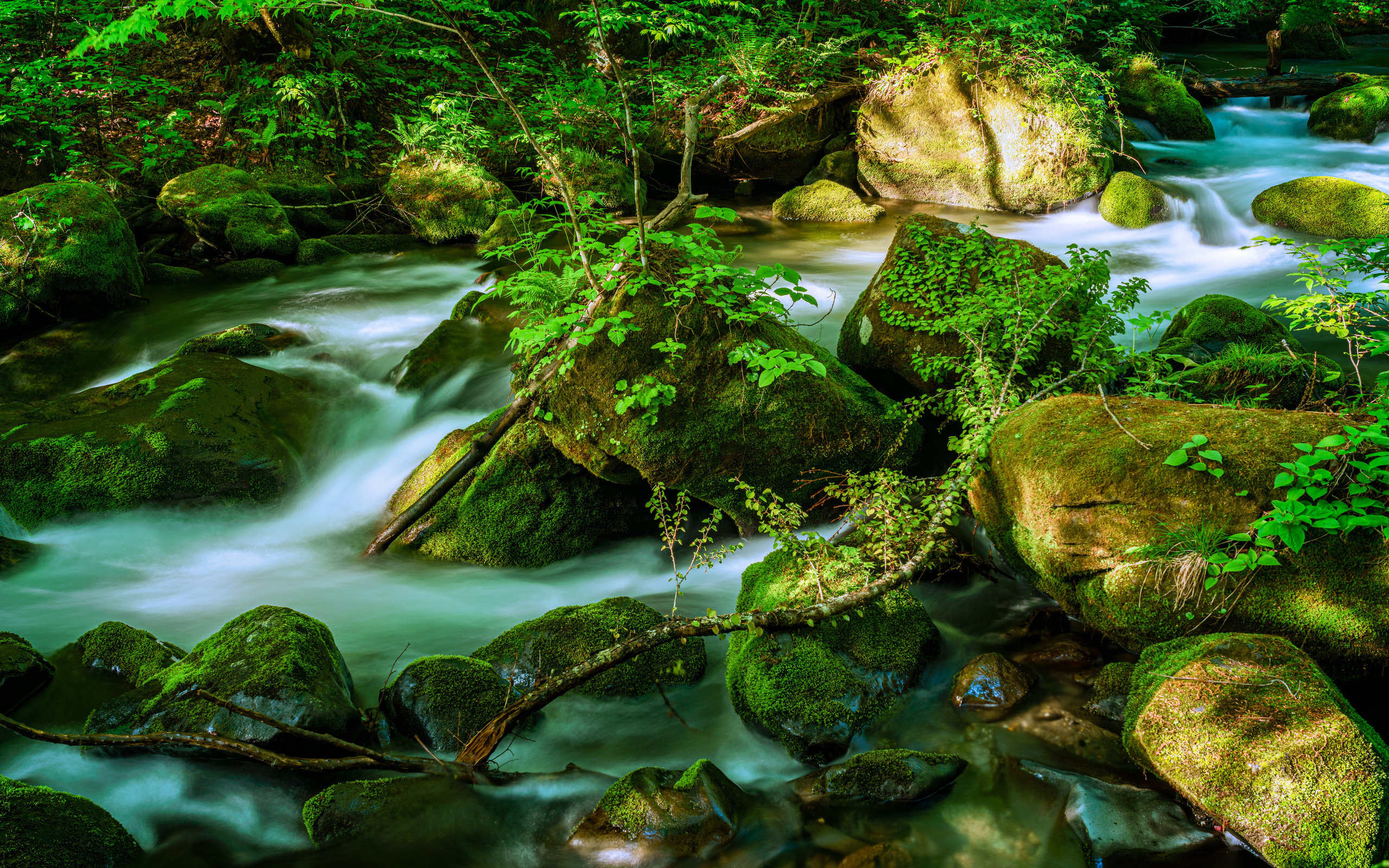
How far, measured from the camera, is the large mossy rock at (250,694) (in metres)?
3.37

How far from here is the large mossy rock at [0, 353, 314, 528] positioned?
5.48 metres

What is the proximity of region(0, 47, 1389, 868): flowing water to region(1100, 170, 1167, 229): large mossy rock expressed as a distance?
0.79 ft

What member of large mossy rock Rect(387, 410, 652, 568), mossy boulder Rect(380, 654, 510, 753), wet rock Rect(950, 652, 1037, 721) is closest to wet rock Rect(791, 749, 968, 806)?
wet rock Rect(950, 652, 1037, 721)

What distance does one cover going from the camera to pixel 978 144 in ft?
37.8

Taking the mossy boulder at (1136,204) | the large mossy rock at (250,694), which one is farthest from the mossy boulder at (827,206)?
the large mossy rock at (250,694)

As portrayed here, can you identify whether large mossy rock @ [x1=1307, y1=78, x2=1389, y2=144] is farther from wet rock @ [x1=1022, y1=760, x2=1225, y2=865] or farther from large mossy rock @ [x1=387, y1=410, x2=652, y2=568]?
wet rock @ [x1=1022, y1=760, x2=1225, y2=865]

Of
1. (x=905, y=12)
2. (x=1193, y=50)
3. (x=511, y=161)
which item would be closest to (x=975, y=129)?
(x=905, y=12)

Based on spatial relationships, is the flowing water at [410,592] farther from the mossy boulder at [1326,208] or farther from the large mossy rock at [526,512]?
the mossy boulder at [1326,208]

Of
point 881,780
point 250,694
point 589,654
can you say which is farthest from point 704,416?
point 250,694

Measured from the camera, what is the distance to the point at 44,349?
755cm

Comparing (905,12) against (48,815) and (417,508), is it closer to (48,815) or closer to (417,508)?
(417,508)

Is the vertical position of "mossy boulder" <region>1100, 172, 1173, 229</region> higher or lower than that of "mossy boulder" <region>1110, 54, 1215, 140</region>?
lower

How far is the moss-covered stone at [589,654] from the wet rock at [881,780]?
96 cm

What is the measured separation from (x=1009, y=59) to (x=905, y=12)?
10.6 feet
